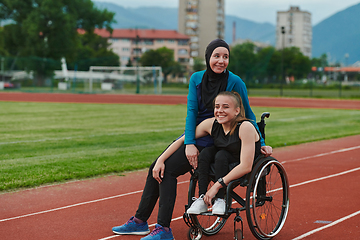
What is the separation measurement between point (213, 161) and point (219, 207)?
38 centimetres

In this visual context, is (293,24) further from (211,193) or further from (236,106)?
(211,193)

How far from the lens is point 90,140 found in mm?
10422

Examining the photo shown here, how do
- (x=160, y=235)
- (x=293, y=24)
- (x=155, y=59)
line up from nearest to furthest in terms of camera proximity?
(x=160, y=235) → (x=155, y=59) → (x=293, y=24)

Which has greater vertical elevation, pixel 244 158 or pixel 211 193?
pixel 244 158

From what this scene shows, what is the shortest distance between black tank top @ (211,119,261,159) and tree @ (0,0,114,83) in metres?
49.9

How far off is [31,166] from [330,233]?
4743mm

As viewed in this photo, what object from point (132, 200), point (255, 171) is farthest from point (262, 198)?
point (132, 200)

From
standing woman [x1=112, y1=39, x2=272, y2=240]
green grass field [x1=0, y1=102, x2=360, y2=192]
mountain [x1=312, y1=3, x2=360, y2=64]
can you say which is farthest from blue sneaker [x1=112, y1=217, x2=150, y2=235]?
mountain [x1=312, y1=3, x2=360, y2=64]

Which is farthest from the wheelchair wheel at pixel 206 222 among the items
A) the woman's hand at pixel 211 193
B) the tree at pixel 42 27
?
the tree at pixel 42 27

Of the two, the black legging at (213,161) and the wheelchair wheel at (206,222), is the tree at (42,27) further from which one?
the black legging at (213,161)

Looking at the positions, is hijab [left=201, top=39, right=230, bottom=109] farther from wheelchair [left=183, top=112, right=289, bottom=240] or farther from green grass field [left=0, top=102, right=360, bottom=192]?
green grass field [left=0, top=102, right=360, bottom=192]

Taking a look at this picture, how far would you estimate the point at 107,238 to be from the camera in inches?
158

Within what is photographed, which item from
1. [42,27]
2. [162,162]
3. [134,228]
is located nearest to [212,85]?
[162,162]

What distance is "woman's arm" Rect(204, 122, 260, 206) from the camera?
3.54 meters
